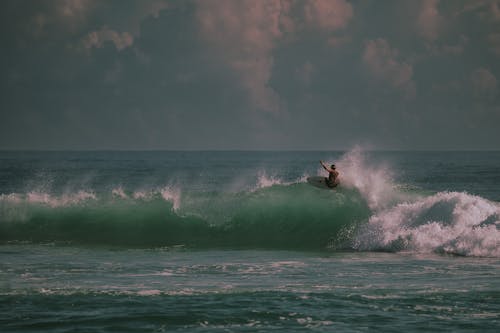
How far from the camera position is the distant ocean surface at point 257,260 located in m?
13.0

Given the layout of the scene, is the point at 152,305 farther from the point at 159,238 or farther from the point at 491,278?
the point at 159,238

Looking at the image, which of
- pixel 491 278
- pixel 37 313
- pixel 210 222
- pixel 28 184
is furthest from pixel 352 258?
pixel 28 184

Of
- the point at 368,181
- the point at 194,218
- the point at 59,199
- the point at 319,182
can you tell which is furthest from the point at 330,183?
the point at 59,199

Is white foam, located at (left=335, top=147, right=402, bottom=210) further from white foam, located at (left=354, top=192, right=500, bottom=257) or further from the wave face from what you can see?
white foam, located at (left=354, top=192, right=500, bottom=257)

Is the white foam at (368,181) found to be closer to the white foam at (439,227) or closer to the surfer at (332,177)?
the surfer at (332,177)

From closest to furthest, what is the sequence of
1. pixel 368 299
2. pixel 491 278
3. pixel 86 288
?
pixel 368 299 → pixel 86 288 → pixel 491 278

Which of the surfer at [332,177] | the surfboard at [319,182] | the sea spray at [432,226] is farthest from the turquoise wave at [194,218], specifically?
the sea spray at [432,226]

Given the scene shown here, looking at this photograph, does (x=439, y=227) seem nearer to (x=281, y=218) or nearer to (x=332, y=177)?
(x=332, y=177)

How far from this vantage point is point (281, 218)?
92.1 feet

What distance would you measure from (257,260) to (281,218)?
7.99 m

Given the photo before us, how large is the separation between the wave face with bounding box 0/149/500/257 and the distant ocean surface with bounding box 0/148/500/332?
6 cm

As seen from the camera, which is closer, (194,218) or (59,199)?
(194,218)

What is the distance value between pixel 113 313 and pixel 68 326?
103 cm

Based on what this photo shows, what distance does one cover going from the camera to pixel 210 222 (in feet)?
89.3
